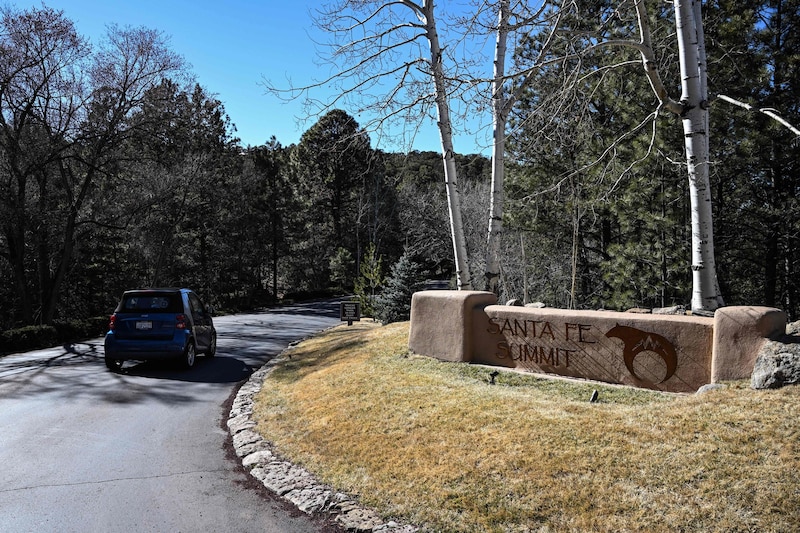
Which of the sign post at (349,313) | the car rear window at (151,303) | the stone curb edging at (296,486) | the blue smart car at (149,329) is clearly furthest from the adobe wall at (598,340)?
the sign post at (349,313)

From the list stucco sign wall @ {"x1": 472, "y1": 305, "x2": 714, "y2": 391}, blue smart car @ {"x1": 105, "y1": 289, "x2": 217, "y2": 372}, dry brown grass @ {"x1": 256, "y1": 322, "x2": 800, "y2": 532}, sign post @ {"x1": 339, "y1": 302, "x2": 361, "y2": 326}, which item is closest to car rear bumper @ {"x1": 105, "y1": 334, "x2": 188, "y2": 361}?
blue smart car @ {"x1": 105, "y1": 289, "x2": 217, "y2": 372}

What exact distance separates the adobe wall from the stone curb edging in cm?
328

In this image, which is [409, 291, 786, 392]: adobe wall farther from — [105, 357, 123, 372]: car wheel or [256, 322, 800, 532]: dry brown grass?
[105, 357, 123, 372]: car wheel

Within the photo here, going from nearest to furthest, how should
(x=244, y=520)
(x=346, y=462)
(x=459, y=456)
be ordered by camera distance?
(x=244, y=520) < (x=459, y=456) < (x=346, y=462)

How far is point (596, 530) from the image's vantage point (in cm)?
373

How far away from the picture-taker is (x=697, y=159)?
6.91 metres

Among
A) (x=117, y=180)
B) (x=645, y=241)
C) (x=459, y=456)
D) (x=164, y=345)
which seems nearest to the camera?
(x=459, y=456)

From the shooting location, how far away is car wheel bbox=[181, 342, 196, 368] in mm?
11059

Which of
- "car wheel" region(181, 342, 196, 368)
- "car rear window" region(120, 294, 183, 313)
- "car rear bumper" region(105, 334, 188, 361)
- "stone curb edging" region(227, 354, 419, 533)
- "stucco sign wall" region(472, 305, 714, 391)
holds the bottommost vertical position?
"stone curb edging" region(227, 354, 419, 533)

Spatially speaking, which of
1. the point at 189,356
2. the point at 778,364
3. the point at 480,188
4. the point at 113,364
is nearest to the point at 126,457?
the point at 189,356

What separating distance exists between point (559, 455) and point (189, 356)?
880 cm

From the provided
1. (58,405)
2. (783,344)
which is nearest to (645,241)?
(783,344)

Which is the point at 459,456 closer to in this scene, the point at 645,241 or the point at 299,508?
the point at 299,508

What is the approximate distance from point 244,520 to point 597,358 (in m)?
4.51
